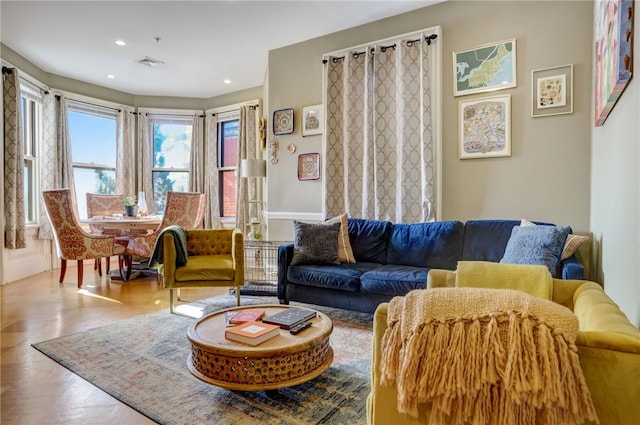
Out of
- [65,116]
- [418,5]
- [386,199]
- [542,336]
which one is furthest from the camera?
[65,116]

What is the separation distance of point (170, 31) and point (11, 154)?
98.9 inches

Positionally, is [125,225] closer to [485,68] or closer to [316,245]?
[316,245]

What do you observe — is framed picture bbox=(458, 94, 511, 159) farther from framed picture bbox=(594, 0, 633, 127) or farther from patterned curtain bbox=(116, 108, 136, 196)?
patterned curtain bbox=(116, 108, 136, 196)

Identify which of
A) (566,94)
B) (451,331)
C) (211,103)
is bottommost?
(451,331)

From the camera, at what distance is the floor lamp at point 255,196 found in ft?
16.9

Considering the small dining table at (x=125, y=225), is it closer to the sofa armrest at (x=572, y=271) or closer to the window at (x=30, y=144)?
the window at (x=30, y=144)

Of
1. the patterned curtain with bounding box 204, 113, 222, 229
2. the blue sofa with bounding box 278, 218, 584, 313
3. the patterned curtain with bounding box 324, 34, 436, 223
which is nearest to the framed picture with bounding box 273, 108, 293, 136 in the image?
the patterned curtain with bounding box 324, 34, 436, 223

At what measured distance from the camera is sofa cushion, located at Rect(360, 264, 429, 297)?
276cm

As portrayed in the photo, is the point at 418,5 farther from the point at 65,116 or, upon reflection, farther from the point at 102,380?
the point at 65,116

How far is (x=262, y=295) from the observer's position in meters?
3.77

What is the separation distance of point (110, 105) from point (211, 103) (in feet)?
5.44

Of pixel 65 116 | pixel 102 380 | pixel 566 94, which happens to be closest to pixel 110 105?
pixel 65 116

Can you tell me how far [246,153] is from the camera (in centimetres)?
620

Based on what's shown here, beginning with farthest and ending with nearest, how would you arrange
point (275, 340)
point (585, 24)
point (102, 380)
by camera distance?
point (585, 24) < point (102, 380) < point (275, 340)
